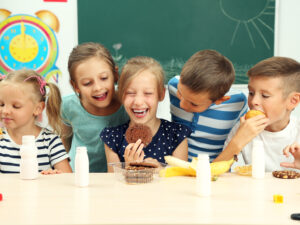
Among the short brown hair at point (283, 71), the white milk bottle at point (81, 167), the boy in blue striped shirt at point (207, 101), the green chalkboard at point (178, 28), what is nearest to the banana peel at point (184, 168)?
the white milk bottle at point (81, 167)

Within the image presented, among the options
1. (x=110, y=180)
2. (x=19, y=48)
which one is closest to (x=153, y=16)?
(x=19, y=48)

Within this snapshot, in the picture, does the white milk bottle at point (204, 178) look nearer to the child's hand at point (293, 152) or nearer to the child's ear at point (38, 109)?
the child's hand at point (293, 152)

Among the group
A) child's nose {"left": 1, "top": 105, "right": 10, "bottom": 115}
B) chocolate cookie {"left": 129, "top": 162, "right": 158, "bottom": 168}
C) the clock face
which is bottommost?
chocolate cookie {"left": 129, "top": 162, "right": 158, "bottom": 168}

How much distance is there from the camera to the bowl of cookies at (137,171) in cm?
118

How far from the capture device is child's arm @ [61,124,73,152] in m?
1.94

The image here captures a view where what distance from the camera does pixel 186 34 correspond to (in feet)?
10.7

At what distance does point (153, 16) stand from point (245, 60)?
3.19ft

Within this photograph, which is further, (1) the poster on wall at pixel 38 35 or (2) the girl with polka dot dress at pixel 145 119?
(1) the poster on wall at pixel 38 35

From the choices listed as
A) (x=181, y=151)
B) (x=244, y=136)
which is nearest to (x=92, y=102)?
(x=181, y=151)

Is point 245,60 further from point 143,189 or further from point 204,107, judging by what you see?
point 143,189

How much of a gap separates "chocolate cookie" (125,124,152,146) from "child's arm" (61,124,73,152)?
18.5 inches

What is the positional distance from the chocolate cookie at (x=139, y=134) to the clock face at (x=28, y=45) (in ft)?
6.02

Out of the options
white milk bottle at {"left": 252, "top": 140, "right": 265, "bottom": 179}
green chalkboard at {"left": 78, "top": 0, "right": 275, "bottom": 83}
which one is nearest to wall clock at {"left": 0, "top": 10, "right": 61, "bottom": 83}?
green chalkboard at {"left": 78, "top": 0, "right": 275, "bottom": 83}

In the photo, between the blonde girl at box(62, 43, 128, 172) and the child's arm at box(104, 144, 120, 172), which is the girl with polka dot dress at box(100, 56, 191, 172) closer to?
the child's arm at box(104, 144, 120, 172)
